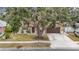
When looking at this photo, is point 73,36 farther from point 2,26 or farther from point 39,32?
point 2,26

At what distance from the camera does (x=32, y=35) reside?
1.79 m

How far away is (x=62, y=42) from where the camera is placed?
179cm

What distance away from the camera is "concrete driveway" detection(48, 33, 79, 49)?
1.79m

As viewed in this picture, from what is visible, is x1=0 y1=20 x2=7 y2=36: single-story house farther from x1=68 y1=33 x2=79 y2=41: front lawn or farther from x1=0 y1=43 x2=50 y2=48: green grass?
x1=68 y1=33 x2=79 y2=41: front lawn

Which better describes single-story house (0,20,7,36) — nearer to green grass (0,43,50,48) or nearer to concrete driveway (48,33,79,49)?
green grass (0,43,50,48)

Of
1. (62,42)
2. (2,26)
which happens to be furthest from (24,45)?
(62,42)

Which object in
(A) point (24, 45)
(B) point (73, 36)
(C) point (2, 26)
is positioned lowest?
Result: (A) point (24, 45)

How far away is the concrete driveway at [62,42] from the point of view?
179 cm

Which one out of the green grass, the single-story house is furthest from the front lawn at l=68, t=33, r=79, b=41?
the single-story house

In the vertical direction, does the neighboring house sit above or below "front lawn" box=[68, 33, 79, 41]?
above

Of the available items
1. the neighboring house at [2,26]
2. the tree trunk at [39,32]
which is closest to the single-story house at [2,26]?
the neighboring house at [2,26]

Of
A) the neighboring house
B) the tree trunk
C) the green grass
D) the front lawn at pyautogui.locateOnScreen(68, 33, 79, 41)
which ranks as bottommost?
the green grass

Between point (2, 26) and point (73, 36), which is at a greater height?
point (2, 26)
